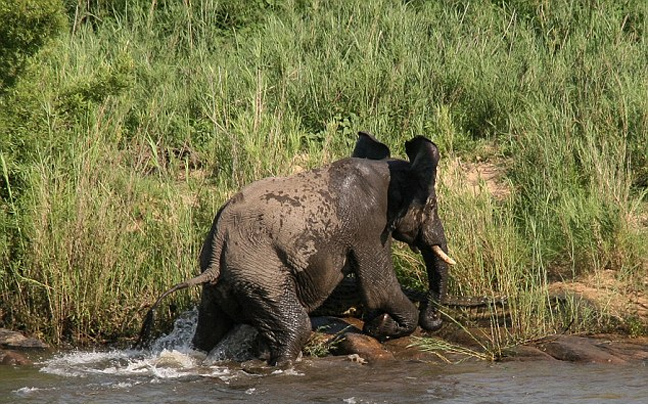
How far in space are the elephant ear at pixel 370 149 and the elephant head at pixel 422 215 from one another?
153mm

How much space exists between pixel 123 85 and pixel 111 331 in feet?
7.12

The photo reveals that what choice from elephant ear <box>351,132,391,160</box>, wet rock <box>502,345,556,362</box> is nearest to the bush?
elephant ear <box>351,132,391,160</box>

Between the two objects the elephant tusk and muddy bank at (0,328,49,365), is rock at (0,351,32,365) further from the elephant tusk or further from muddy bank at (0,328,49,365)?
the elephant tusk

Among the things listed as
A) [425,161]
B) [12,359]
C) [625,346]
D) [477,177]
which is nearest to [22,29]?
[12,359]

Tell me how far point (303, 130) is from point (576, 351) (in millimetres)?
4176

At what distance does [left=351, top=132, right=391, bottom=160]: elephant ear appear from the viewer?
9.20 meters

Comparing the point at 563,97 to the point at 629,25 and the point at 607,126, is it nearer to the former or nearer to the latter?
the point at 607,126

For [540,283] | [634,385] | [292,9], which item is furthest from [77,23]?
[634,385]

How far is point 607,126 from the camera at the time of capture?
10.9m

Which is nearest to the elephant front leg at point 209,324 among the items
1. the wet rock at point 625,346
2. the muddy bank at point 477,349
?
the muddy bank at point 477,349

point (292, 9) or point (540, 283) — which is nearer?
point (540, 283)

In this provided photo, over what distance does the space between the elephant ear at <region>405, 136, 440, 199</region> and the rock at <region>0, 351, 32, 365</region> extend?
2998 millimetres

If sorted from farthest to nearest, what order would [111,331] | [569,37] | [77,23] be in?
[77,23] < [569,37] < [111,331]

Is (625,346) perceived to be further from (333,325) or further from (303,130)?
(303,130)
